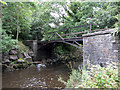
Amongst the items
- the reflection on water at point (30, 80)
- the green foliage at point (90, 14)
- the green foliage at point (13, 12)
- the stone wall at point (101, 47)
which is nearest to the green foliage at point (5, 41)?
the green foliage at point (13, 12)

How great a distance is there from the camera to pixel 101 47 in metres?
3.88

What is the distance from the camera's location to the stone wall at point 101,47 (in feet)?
11.4

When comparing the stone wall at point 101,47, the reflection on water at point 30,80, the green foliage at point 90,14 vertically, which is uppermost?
the green foliage at point 90,14

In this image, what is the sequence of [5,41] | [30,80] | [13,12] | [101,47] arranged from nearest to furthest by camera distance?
1. [101,47]
2. [30,80]
3. [5,41]
4. [13,12]

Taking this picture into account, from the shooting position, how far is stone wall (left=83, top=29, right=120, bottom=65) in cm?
346

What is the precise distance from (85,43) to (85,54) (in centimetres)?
56

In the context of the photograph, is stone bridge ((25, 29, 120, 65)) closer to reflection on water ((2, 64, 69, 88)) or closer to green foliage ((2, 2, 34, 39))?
reflection on water ((2, 64, 69, 88))

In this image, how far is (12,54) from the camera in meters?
7.98

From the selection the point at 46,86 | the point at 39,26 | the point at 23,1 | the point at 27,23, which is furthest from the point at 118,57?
the point at 39,26

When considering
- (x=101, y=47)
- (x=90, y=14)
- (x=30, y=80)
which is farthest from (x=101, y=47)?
(x=90, y=14)

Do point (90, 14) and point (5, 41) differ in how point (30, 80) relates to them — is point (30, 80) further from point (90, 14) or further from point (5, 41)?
point (90, 14)

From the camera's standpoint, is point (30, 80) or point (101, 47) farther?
point (30, 80)

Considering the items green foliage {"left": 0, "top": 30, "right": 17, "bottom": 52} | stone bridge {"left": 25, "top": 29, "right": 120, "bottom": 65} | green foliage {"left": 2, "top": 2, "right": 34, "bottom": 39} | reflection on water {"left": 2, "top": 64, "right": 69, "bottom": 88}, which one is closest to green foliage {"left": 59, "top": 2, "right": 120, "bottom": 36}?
stone bridge {"left": 25, "top": 29, "right": 120, "bottom": 65}

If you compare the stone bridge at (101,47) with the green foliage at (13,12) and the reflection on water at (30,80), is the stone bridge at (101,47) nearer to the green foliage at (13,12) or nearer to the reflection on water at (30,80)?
the reflection on water at (30,80)
